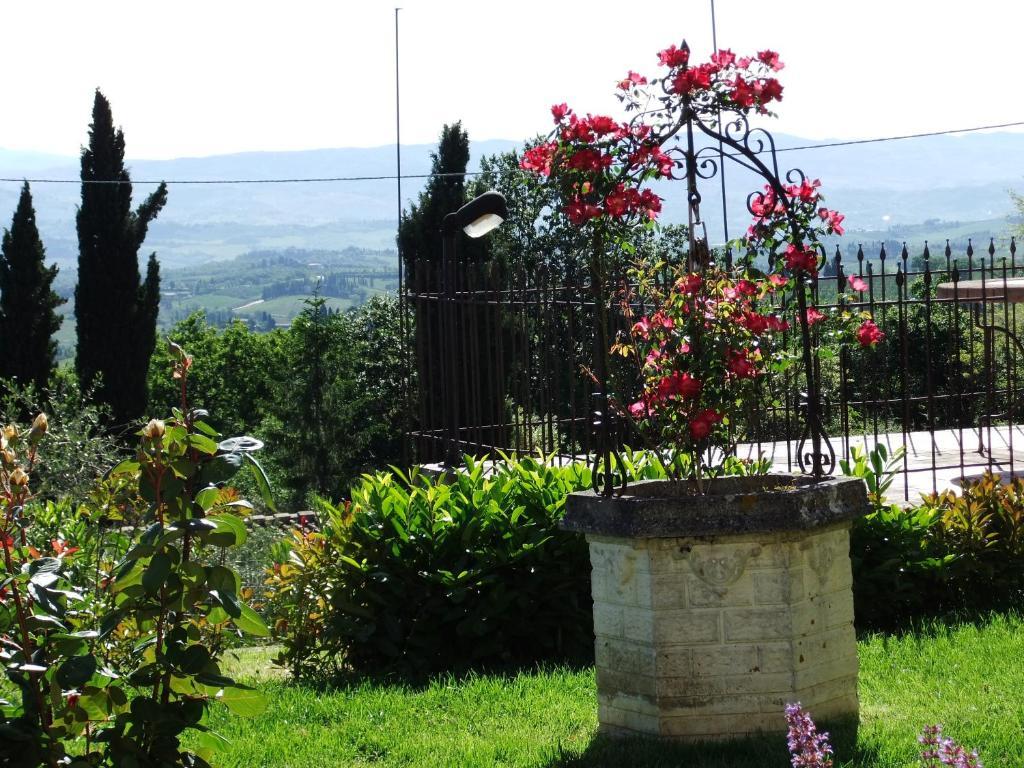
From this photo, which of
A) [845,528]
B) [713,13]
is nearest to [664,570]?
[845,528]

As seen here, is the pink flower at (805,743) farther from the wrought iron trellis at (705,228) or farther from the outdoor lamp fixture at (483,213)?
the outdoor lamp fixture at (483,213)

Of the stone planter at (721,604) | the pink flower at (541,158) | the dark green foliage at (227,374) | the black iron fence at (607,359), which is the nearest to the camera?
the stone planter at (721,604)

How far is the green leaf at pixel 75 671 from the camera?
2801 mm

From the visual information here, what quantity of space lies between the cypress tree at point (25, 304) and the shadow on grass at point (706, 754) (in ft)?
90.5

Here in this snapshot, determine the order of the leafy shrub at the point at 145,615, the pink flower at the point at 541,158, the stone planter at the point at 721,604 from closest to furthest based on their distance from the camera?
the leafy shrub at the point at 145,615 < the stone planter at the point at 721,604 < the pink flower at the point at 541,158

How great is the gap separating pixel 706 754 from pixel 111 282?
29404 millimetres

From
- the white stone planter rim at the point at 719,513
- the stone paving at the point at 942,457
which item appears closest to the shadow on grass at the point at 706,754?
the white stone planter rim at the point at 719,513

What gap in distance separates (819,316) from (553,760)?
201 cm

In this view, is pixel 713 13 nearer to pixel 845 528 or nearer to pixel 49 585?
pixel 845 528

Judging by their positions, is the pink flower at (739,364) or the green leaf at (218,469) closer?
the green leaf at (218,469)

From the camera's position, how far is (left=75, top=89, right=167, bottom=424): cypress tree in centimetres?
3038

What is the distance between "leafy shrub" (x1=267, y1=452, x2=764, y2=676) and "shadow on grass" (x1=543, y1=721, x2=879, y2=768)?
1624 millimetres

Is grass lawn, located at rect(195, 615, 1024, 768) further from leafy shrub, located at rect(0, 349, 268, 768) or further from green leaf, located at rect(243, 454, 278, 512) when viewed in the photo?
green leaf, located at rect(243, 454, 278, 512)

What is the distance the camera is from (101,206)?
30.9m
